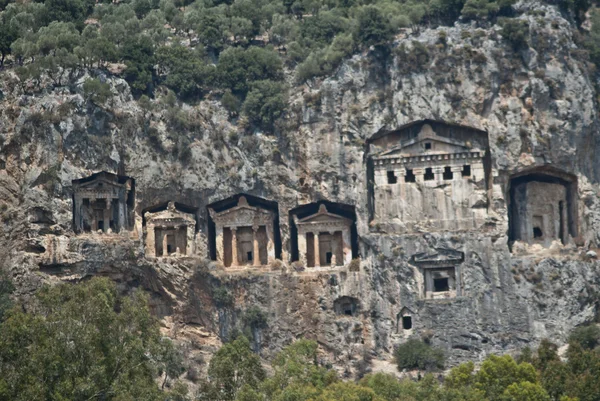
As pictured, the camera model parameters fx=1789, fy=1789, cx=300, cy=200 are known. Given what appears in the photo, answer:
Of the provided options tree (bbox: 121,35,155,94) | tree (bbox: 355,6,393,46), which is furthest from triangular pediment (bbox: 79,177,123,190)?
tree (bbox: 355,6,393,46)

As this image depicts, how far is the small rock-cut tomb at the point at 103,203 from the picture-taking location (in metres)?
95.2

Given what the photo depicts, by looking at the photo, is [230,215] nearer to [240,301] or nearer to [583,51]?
[240,301]

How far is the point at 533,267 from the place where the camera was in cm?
9325

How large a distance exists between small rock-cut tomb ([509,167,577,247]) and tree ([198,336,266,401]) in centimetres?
2223

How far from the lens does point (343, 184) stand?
3789 inches

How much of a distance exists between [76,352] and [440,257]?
88.9 ft

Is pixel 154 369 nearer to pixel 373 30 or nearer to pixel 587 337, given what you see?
pixel 587 337

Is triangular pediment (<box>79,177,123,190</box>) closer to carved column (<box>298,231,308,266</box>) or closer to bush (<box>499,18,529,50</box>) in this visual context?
carved column (<box>298,231,308,266</box>)

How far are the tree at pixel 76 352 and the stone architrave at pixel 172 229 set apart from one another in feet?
66.0

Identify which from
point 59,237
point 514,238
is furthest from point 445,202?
point 59,237

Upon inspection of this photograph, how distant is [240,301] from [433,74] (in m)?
16.0

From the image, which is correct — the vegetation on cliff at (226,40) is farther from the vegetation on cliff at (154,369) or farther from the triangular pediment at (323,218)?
the vegetation on cliff at (154,369)

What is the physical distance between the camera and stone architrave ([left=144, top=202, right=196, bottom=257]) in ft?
318

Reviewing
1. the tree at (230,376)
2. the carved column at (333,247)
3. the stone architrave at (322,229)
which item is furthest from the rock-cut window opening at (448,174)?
the tree at (230,376)
